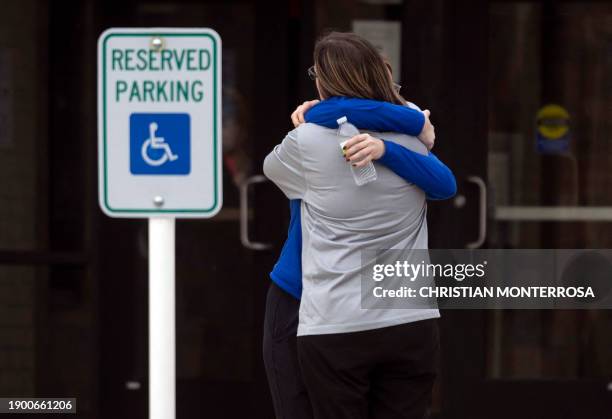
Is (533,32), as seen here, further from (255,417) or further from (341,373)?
(341,373)

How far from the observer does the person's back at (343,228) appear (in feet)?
9.20

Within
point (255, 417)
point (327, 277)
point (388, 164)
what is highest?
point (388, 164)

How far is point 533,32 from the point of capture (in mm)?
4828

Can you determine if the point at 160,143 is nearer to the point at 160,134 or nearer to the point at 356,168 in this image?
the point at 160,134

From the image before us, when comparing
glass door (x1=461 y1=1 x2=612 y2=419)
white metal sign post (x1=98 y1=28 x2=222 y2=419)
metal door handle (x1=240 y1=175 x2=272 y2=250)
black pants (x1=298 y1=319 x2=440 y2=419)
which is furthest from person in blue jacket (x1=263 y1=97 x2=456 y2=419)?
glass door (x1=461 y1=1 x2=612 y2=419)

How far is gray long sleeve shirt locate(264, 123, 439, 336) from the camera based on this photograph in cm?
280

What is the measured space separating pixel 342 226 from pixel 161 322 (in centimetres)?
58

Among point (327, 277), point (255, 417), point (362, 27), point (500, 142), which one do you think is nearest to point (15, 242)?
point (255, 417)

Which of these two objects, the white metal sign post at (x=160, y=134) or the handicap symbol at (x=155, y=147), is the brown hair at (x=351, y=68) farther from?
the handicap symbol at (x=155, y=147)

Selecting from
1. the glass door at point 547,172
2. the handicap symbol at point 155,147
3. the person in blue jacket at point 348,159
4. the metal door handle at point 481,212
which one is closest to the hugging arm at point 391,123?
the person in blue jacket at point 348,159

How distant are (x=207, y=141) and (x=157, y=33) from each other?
1.03 feet

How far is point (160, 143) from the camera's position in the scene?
301cm

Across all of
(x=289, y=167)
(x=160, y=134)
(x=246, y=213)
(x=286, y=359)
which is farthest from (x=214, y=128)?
(x=246, y=213)

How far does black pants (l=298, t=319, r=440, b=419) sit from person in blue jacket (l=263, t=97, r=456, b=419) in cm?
14
